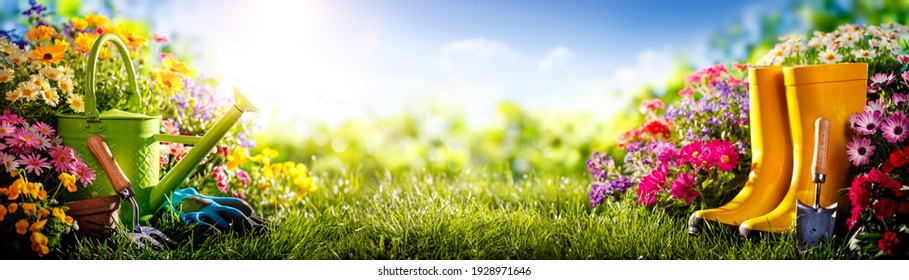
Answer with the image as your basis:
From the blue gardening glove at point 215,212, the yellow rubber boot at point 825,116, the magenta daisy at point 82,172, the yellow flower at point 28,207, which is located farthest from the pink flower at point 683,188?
the yellow flower at point 28,207

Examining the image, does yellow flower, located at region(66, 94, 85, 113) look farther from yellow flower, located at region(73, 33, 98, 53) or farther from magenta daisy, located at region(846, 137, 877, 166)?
magenta daisy, located at region(846, 137, 877, 166)

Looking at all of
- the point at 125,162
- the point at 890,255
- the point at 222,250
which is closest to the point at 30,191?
the point at 125,162

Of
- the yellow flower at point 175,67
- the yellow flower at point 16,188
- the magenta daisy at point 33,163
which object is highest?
the yellow flower at point 175,67

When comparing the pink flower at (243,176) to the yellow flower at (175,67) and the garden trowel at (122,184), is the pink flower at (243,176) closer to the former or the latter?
the yellow flower at (175,67)

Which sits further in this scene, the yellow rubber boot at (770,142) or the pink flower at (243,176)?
the pink flower at (243,176)

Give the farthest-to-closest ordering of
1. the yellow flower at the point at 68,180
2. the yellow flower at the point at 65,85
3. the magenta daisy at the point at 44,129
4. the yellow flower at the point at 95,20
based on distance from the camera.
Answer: the yellow flower at the point at 95,20 → the yellow flower at the point at 65,85 → the magenta daisy at the point at 44,129 → the yellow flower at the point at 68,180

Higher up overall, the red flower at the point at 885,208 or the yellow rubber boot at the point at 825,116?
the yellow rubber boot at the point at 825,116

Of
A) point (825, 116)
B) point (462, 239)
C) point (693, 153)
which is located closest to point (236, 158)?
point (462, 239)

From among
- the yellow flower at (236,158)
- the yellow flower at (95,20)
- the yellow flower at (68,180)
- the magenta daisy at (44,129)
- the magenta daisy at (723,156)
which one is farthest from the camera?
the yellow flower at (236,158)

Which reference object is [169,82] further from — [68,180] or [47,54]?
[68,180]
